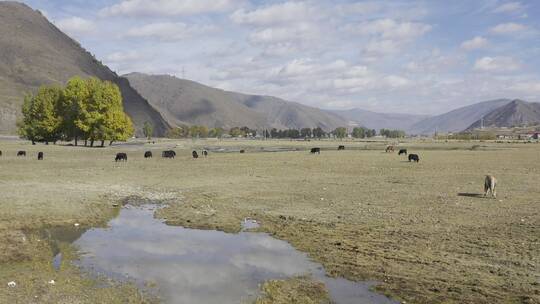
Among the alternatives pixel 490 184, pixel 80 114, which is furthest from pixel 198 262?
pixel 80 114

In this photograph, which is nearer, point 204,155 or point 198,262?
point 198,262

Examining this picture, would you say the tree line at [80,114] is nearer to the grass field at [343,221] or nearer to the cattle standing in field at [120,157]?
the cattle standing in field at [120,157]

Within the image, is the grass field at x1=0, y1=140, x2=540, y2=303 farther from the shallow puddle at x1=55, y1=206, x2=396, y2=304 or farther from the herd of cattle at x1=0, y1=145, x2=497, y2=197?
the herd of cattle at x1=0, y1=145, x2=497, y2=197

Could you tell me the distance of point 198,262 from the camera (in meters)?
12.9

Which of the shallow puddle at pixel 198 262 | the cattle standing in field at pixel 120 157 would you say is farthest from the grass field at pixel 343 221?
the cattle standing in field at pixel 120 157

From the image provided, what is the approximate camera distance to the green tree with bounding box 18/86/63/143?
265 ft

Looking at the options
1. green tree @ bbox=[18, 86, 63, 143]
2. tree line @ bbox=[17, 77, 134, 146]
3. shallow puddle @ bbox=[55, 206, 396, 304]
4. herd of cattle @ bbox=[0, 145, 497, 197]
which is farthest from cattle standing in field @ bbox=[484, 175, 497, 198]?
green tree @ bbox=[18, 86, 63, 143]

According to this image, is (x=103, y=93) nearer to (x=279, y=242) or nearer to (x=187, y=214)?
(x=187, y=214)

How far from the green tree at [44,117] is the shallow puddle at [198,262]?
2778 inches

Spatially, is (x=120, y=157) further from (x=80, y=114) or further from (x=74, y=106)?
(x=74, y=106)

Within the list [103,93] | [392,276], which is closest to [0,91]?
[103,93]

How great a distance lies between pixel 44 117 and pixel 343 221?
75922mm

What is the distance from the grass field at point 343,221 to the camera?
10.6m

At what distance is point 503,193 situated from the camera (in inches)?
979
